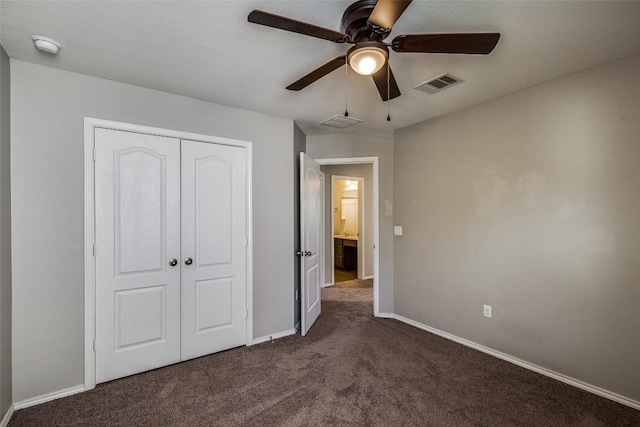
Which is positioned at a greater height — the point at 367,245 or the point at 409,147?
the point at 409,147

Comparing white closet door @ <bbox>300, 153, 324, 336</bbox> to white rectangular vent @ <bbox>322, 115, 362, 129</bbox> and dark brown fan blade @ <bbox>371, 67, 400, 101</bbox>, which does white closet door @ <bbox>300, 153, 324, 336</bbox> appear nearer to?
white rectangular vent @ <bbox>322, 115, 362, 129</bbox>

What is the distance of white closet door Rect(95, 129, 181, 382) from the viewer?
8.05 feet

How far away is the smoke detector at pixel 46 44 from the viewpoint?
6.20 feet

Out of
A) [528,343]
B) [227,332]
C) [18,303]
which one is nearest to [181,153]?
[18,303]

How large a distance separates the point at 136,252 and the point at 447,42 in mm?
2728

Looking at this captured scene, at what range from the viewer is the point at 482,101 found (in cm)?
300

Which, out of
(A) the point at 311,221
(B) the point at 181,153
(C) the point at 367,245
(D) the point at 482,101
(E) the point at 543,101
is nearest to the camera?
(E) the point at 543,101

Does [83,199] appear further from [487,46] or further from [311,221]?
[487,46]

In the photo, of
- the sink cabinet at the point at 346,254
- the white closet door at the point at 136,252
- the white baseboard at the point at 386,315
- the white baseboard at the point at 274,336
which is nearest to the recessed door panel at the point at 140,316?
the white closet door at the point at 136,252

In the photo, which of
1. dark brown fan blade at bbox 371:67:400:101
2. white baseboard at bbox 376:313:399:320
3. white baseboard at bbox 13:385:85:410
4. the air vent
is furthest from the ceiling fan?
white baseboard at bbox 376:313:399:320

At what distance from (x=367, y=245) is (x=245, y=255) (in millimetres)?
3460

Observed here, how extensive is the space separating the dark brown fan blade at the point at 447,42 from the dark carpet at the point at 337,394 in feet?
7.37

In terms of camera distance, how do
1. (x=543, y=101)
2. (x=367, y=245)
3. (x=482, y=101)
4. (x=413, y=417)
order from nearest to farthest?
(x=413, y=417) → (x=543, y=101) → (x=482, y=101) → (x=367, y=245)

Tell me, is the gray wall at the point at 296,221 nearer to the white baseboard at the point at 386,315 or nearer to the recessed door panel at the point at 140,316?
the white baseboard at the point at 386,315
